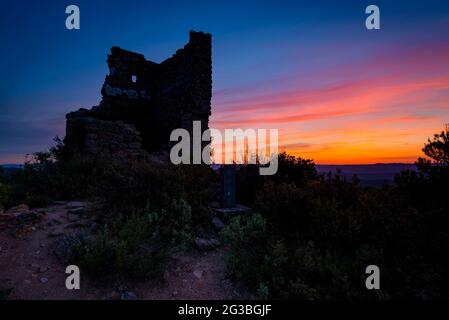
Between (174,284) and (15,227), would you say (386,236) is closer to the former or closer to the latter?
(174,284)

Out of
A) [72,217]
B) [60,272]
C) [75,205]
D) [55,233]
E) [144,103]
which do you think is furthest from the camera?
[144,103]

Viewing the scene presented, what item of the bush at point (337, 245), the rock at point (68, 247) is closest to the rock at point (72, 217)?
the rock at point (68, 247)

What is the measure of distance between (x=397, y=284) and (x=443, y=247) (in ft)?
3.96

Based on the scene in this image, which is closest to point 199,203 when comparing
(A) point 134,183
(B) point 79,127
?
(A) point 134,183

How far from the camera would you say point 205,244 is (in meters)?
4.84

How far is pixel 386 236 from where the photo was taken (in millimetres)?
4324

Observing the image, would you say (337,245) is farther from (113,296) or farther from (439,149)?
(439,149)

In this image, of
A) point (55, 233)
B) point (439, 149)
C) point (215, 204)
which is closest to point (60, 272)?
point (55, 233)

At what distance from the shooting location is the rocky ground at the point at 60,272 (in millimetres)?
3488

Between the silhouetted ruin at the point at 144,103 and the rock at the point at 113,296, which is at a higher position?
the silhouetted ruin at the point at 144,103

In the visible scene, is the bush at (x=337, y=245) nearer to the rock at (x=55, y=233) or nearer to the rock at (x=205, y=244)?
the rock at (x=205, y=244)

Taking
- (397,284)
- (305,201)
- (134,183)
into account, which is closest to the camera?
(397,284)

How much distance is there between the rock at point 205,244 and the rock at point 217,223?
0.50m

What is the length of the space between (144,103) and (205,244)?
1334cm
